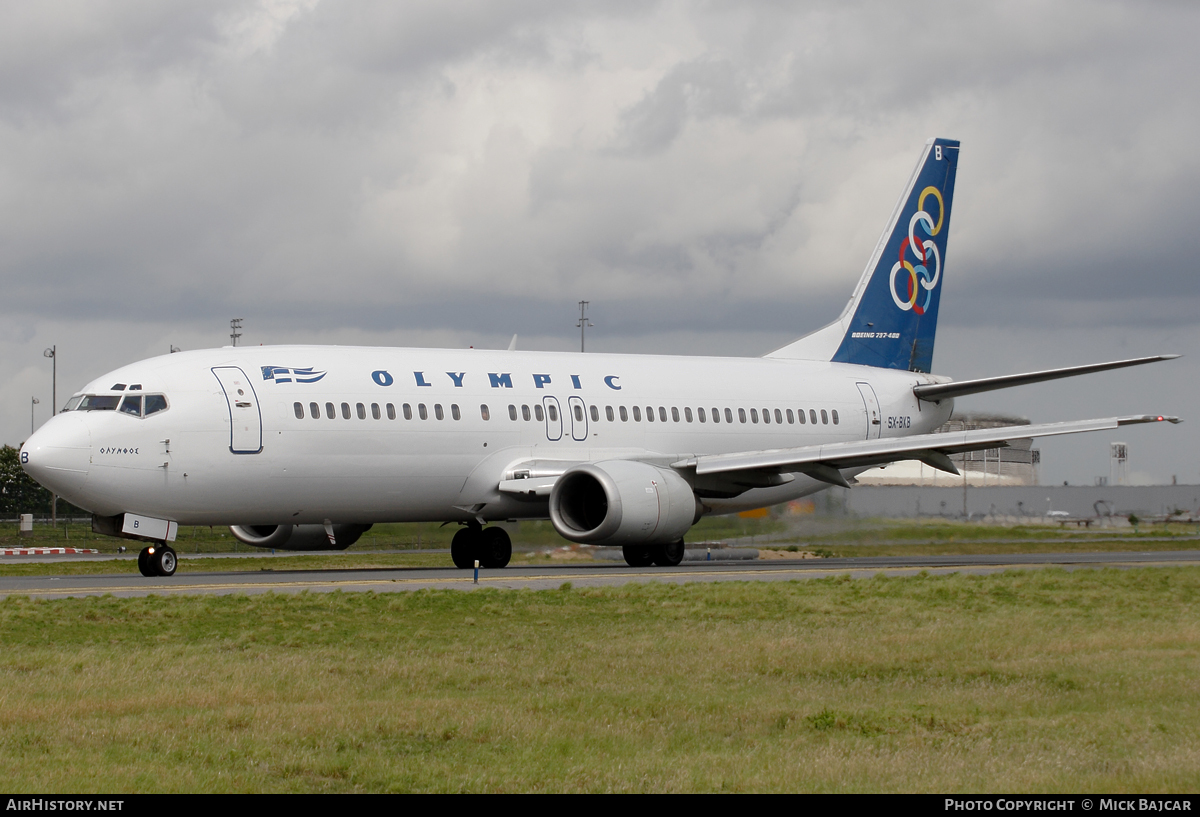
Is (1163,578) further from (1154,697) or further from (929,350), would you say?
(929,350)

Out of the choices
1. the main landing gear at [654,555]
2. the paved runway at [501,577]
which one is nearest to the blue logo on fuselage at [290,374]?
the paved runway at [501,577]

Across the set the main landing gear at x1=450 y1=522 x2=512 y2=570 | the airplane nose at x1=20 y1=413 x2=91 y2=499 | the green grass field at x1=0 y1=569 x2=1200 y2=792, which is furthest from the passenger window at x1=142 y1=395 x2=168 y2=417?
the main landing gear at x1=450 y1=522 x2=512 y2=570

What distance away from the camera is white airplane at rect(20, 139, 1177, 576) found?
23.7m

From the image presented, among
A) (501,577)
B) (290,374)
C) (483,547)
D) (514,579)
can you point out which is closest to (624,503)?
(501,577)

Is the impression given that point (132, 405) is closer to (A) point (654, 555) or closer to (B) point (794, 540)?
(A) point (654, 555)

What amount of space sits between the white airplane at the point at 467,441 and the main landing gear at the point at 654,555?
0.16 ft

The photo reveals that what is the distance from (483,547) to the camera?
29328 mm

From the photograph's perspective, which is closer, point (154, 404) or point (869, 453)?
point (154, 404)

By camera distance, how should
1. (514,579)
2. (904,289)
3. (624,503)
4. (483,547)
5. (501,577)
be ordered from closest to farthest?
(514,579) → (501,577) → (624,503) → (483,547) → (904,289)

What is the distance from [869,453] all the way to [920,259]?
10.8 m

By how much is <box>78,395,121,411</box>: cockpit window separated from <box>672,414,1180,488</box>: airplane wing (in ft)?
35.2

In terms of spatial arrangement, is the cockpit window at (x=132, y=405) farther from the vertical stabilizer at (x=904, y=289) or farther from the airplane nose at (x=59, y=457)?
the vertical stabilizer at (x=904, y=289)

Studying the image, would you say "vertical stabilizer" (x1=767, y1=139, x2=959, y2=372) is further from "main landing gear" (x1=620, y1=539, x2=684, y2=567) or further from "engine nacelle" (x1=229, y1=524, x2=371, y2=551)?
"engine nacelle" (x1=229, y1=524, x2=371, y2=551)

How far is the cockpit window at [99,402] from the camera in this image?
77.5 ft
